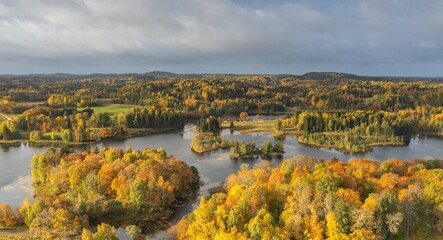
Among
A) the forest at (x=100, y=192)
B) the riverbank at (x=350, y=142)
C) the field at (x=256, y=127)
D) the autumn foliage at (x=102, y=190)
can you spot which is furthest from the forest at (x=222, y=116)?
the autumn foliage at (x=102, y=190)

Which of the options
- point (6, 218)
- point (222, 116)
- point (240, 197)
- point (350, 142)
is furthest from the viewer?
point (222, 116)

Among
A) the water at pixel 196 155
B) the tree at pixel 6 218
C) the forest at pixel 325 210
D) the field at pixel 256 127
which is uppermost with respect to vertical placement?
the forest at pixel 325 210

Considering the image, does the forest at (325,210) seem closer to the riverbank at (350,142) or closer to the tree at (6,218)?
the tree at (6,218)

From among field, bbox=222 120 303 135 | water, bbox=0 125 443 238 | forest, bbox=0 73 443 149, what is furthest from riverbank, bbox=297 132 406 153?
field, bbox=222 120 303 135

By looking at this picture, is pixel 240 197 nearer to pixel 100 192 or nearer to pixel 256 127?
pixel 100 192

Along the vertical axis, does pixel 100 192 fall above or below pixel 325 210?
below

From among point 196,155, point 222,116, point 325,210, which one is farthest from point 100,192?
point 222,116

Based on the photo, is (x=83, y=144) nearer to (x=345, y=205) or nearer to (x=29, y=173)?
(x=29, y=173)

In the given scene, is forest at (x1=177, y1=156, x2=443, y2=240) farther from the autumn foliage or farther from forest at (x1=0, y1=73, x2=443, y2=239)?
the autumn foliage

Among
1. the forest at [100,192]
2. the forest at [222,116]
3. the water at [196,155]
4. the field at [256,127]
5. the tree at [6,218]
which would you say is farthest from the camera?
the field at [256,127]

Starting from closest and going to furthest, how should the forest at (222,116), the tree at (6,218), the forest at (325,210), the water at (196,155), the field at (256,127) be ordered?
the forest at (325,210), the tree at (6,218), the water at (196,155), the forest at (222,116), the field at (256,127)
